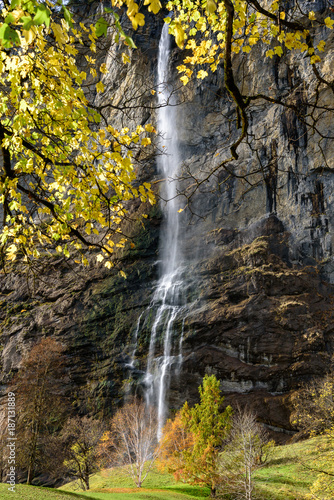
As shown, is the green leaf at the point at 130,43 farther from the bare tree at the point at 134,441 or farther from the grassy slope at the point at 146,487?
the bare tree at the point at 134,441

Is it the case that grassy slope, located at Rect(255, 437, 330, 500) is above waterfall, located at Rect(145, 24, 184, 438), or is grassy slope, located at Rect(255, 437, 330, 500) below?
below

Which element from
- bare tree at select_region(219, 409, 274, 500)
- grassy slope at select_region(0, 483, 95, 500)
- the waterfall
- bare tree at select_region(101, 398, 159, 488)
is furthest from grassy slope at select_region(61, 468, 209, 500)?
grassy slope at select_region(0, 483, 95, 500)

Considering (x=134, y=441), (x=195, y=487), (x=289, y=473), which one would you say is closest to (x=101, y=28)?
(x=195, y=487)

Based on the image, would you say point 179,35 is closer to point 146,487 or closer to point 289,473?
point 289,473

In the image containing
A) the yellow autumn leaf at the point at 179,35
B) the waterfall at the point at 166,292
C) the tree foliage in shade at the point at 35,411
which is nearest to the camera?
the yellow autumn leaf at the point at 179,35

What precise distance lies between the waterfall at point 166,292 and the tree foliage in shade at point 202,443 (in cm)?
676

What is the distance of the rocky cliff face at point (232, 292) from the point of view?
26891 mm

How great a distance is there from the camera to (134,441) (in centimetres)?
2183

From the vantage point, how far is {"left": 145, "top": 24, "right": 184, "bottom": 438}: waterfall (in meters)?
28.1

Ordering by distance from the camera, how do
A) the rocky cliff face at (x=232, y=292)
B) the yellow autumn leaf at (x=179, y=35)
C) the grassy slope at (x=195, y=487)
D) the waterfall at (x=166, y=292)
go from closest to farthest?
the yellow autumn leaf at (x=179, y=35)
the grassy slope at (x=195, y=487)
the rocky cliff face at (x=232, y=292)
the waterfall at (x=166, y=292)

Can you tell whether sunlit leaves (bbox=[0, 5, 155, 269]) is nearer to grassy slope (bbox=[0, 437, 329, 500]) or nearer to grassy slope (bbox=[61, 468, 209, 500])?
grassy slope (bbox=[0, 437, 329, 500])

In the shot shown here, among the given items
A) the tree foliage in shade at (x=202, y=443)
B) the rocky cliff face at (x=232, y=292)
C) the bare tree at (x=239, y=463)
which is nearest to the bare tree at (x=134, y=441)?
the tree foliage in shade at (x=202, y=443)

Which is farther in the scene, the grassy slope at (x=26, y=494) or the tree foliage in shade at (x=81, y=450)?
the tree foliage in shade at (x=81, y=450)

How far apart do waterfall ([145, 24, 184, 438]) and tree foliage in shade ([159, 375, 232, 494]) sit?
6757 mm
